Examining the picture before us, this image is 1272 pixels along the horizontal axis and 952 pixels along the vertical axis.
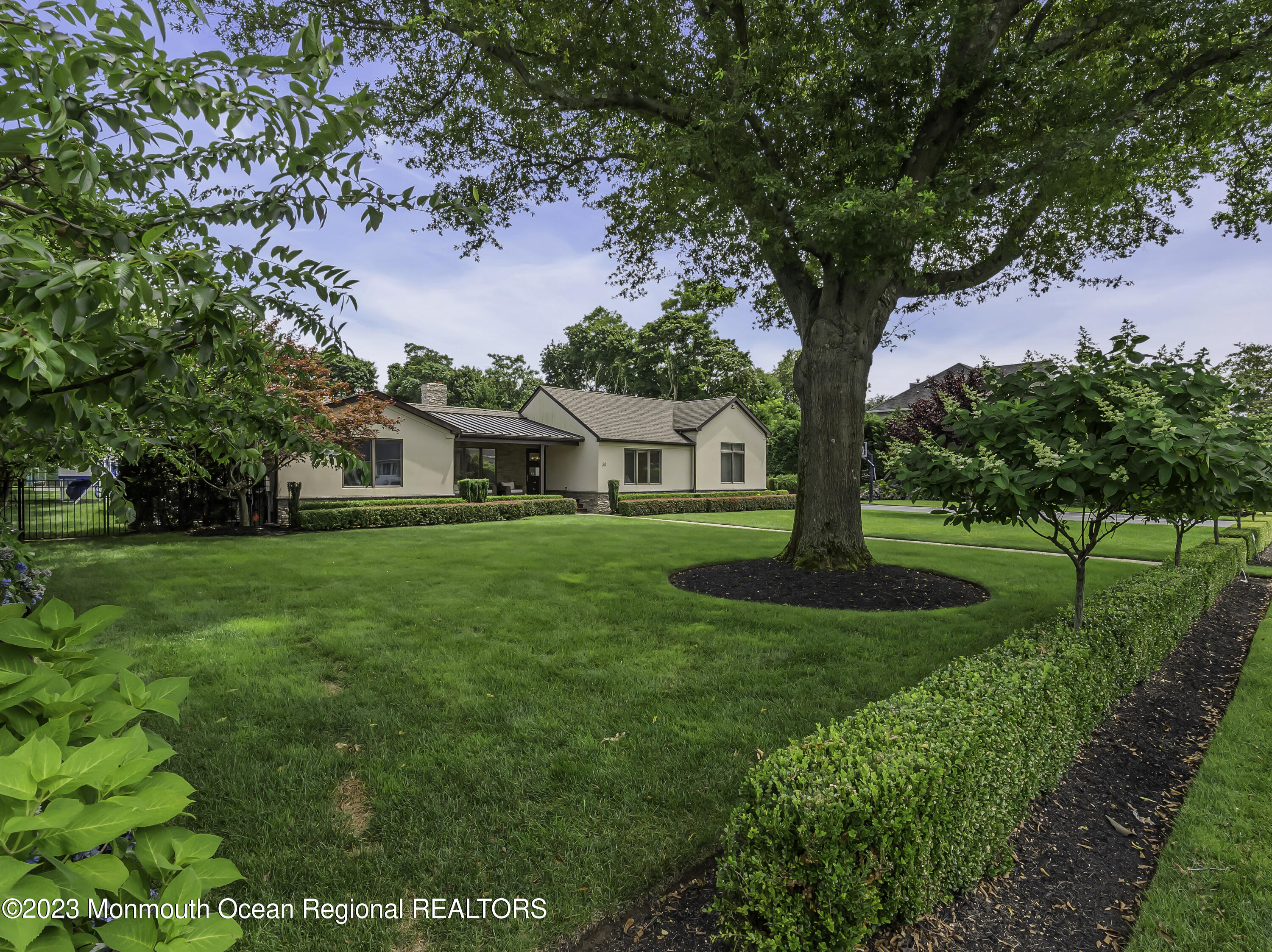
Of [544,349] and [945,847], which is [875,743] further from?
[544,349]

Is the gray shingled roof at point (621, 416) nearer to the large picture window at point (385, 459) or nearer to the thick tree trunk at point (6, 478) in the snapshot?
Answer: the large picture window at point (385, 459)

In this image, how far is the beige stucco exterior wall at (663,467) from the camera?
2403 centimetres

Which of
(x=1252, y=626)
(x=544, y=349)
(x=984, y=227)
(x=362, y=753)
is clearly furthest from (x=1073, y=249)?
(x=544, y=349)

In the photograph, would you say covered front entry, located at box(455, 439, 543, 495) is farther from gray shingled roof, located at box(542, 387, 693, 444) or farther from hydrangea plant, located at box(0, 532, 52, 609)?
hydrangea plant, located at box(0, 532, 52, 609)

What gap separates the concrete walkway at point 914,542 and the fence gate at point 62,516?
537 inches

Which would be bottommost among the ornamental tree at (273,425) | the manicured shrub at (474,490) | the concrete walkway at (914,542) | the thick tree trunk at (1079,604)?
the concrete walkway at (914,542)

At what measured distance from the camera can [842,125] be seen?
8.26 m

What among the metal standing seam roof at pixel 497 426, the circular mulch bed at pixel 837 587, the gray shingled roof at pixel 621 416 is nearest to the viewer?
the circular mulch bed at pixel 837 587

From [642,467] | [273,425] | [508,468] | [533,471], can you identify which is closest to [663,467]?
[642,467]

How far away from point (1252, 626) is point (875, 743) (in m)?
8.04

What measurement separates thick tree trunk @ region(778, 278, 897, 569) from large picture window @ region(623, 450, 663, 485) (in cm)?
1548

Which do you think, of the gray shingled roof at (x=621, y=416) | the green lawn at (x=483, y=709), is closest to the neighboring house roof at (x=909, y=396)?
the gray shingled roof at (x=621, y=416)

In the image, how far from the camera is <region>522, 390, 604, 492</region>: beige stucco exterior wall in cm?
2408

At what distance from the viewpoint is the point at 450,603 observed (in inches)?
303
